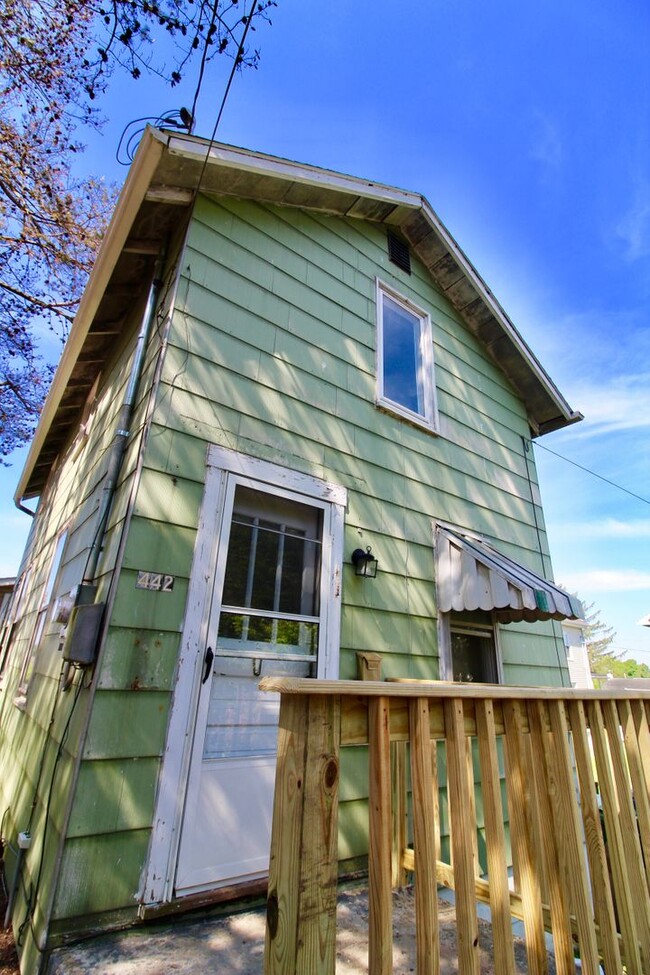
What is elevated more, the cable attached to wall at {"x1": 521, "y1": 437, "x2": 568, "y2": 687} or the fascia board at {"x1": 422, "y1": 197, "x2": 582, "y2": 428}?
the fascia board at {"x1": 422, "y1": 197, "x2": 582, "y2": 428}

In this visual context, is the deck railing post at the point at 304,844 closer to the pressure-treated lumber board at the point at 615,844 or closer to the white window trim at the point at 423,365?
the pressure-treated lumber board at the point at 615,844

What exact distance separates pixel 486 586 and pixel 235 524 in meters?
1.83

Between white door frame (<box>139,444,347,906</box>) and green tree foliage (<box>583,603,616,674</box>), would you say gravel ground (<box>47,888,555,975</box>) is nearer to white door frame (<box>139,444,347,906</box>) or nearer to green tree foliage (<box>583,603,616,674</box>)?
white door frame (<box>139,444,347,906</box>)

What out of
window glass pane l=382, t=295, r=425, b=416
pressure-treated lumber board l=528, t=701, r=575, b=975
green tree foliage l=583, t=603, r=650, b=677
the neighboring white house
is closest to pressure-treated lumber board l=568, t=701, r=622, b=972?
pressure-treated lumber board l=528, t=701, r=575, b=975

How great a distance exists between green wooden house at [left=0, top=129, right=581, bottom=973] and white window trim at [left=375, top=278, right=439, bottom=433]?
4 centimetres

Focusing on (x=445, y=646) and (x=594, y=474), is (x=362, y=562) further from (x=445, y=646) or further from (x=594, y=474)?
(x=594, y=474)

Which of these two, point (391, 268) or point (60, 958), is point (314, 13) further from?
point (60, 958)

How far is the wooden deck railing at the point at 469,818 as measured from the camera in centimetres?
101

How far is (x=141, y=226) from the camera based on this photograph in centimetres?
321

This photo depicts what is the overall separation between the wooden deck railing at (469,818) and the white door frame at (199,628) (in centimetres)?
125

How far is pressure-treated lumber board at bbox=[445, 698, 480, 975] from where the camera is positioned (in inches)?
47.5

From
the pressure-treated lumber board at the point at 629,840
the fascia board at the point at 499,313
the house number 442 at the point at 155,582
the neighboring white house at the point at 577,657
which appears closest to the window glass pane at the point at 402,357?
the fascia board at the point at 499,313

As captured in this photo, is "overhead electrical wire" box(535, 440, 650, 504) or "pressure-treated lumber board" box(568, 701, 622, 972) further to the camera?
"overhead electrical wire" box(535, 440, 650, 504)

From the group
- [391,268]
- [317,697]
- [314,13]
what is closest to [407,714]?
[317,697]
